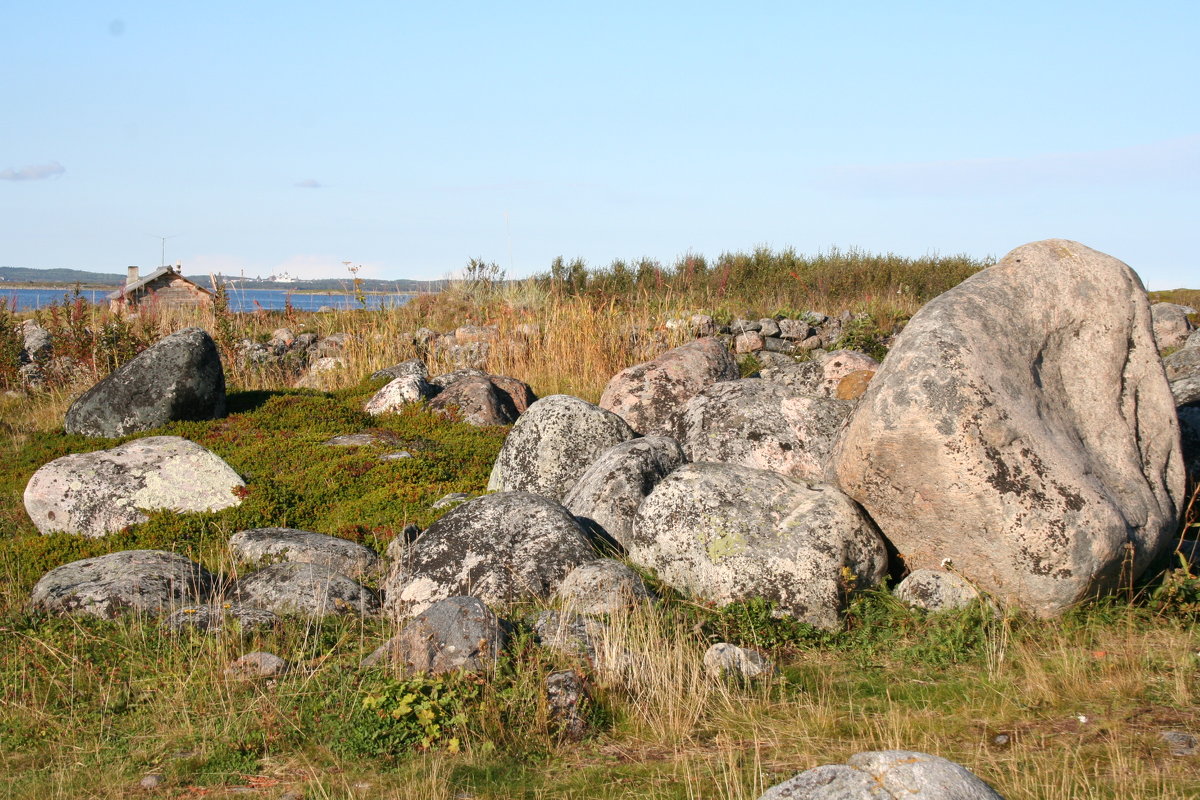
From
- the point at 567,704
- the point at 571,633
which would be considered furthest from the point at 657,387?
the point at 567,704

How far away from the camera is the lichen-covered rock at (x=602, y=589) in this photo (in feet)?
19.2

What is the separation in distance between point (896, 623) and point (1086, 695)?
1290 millimetres

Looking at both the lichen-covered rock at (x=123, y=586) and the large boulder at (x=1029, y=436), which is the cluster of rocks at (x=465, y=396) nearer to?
the lichen-covered rock at (x=123, y=586)

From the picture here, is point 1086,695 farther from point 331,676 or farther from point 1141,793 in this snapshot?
point 331,676

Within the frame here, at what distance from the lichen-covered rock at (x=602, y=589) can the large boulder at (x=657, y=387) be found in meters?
4.79

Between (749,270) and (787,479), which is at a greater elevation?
(749,270)

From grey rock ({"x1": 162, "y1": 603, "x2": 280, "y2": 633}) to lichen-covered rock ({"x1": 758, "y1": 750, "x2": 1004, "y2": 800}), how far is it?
13.8 feet

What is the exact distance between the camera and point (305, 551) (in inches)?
307

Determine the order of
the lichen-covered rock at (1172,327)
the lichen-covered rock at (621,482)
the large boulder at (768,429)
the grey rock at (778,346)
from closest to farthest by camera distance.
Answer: the lichen-covered rock at (621,482) < the large boulder at (768,429) < the grey rock at (778,346) < the lichen-covered rock at (1172,327)

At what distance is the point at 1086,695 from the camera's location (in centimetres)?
494

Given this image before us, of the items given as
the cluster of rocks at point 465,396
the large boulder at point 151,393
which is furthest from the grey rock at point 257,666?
the cluster of rocks at point 465,396

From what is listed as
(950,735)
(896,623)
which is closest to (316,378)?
(896,623)

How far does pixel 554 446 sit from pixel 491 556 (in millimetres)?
2811

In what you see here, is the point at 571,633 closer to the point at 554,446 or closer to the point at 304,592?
the point at 304,592
